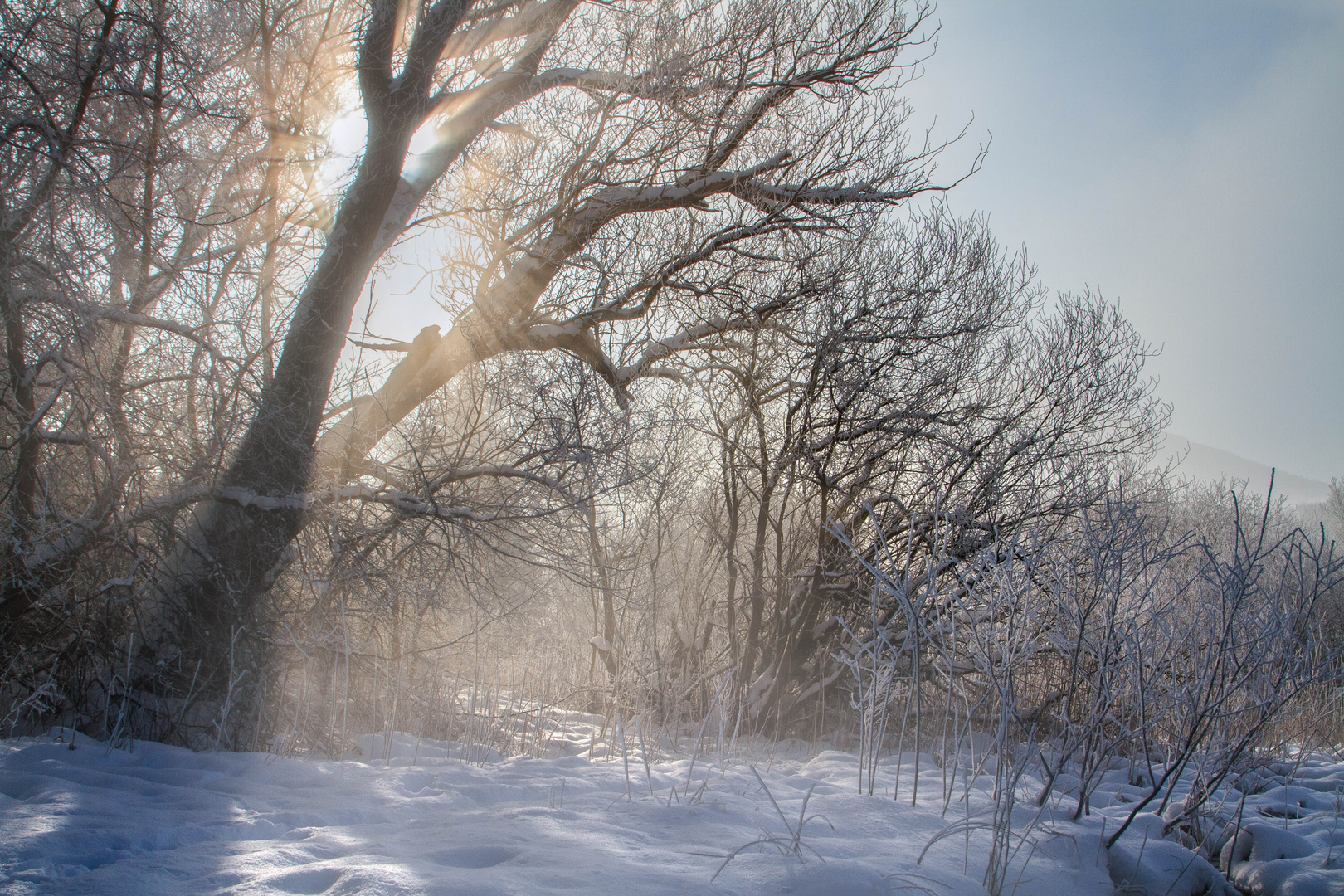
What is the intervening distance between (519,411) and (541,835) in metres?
3.85

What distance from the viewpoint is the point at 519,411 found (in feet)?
18.4

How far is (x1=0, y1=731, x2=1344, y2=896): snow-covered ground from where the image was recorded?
5.88ft

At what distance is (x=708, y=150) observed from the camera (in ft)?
20.9

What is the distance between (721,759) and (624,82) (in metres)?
5.34

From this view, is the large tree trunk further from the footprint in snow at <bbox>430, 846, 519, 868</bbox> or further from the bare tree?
the footprint in snow at <bbox>430, 846, 519, 868</bbox>

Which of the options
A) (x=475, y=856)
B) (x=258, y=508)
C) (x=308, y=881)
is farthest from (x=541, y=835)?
(x=258, y=508)

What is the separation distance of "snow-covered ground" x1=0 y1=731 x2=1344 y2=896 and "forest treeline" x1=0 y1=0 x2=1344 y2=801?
1.43 feet

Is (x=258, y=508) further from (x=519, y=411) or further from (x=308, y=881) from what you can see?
(x=308, y=881)

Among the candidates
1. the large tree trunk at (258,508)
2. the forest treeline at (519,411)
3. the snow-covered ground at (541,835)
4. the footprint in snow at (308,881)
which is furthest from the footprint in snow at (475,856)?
the large tree trunk at (258,508)

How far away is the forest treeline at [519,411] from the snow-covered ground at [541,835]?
44 cm

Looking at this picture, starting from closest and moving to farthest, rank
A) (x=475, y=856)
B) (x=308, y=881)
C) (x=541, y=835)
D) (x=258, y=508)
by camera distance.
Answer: (x=308, y=881)
(x=475, y=856)
(x=541, y=835)
(x=258, y=508)

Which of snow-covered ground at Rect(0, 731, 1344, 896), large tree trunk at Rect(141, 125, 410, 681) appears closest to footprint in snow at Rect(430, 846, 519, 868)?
snow-covered ground at Rect(0, 731, 1344, 896)

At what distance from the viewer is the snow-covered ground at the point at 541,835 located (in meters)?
1.79

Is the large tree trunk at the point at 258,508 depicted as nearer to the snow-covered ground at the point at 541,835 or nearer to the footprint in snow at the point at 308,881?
Result: the snow-covered ground at the point at 541,835
